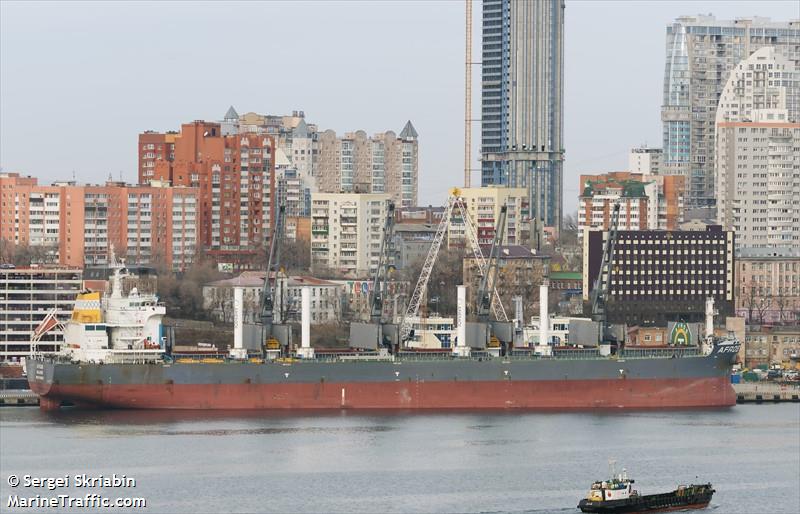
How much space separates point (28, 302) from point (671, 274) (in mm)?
26419

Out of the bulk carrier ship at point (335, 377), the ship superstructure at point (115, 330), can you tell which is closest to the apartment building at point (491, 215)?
the bulk carrier ship at point (335, 377)

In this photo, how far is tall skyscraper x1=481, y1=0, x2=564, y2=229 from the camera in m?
129

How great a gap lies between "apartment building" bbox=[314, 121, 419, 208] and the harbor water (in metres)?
73.7

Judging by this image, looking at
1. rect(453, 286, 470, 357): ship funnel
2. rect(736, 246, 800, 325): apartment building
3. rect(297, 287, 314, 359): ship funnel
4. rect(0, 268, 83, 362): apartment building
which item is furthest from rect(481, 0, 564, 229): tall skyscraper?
rect(297, 287, 314, 359): ship funnel

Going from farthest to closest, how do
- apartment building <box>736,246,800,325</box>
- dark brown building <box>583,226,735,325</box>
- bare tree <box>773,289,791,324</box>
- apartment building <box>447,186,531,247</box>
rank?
1. apartment building <box>447,186,531,247</box>
2. apartment building <box>736,246,800,325</box>
3. bare tree <box>773,289,791,324</box>
4. dark brown building <box>583,226,735,325</box>

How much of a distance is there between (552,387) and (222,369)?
864 cm

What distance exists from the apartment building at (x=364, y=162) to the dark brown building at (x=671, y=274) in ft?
154

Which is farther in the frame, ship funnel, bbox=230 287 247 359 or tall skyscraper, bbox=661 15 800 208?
tall skyscraper, bbox=661 15 800 208

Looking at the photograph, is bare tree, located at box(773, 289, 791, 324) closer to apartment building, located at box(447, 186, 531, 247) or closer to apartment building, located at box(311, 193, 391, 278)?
apartment building, located at box(447, 186, 531, 247)

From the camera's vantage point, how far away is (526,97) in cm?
13062

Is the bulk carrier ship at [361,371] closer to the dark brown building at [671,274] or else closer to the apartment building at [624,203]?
the dark brown building at [671,274]

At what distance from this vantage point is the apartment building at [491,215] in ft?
322

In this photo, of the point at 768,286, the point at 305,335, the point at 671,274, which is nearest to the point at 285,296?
the point at 671,274

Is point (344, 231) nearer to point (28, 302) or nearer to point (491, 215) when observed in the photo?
point (491, 215)
